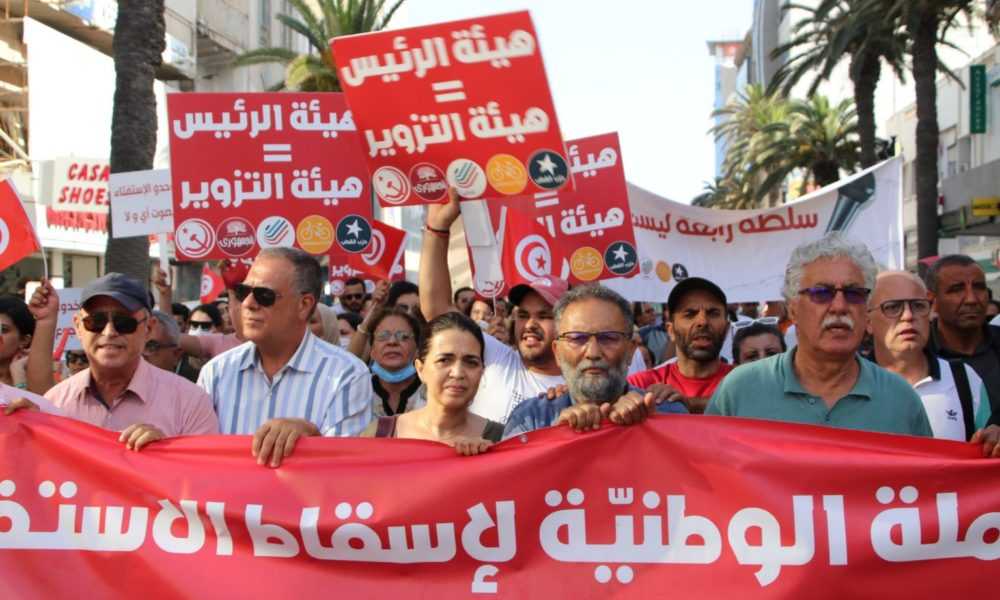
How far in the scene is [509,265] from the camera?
797 centimetres

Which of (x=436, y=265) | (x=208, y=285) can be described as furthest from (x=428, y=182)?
(x=208, y=285)

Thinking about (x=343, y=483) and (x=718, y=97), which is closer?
(x=343, y=483)

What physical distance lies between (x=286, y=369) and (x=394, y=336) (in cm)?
187

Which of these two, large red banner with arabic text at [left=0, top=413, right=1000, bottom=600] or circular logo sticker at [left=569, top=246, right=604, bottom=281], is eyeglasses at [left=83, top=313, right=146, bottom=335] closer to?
large red banner with arabic text at [left=0, top=413, right=1000, bottom=600]

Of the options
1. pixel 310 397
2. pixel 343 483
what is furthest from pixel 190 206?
pixel 343 483

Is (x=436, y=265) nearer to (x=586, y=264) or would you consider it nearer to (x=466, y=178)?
(x=466, y=178)

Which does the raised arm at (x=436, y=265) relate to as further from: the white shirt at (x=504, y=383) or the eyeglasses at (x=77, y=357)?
the eyeglasses at (x=77, y=357)

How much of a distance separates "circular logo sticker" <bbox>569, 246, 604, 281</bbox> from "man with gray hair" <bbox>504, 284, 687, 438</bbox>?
4273 millimetres

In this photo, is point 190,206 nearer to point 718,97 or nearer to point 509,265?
point 509,265

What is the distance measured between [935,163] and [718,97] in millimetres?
131962

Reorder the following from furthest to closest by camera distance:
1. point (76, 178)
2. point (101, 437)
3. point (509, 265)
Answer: point (76, 178)
point (509, 265)
point (101, 437)

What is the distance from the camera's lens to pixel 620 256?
27.6 feet

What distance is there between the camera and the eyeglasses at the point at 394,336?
601 centimetres

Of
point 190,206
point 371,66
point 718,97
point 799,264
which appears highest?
point 718,97
